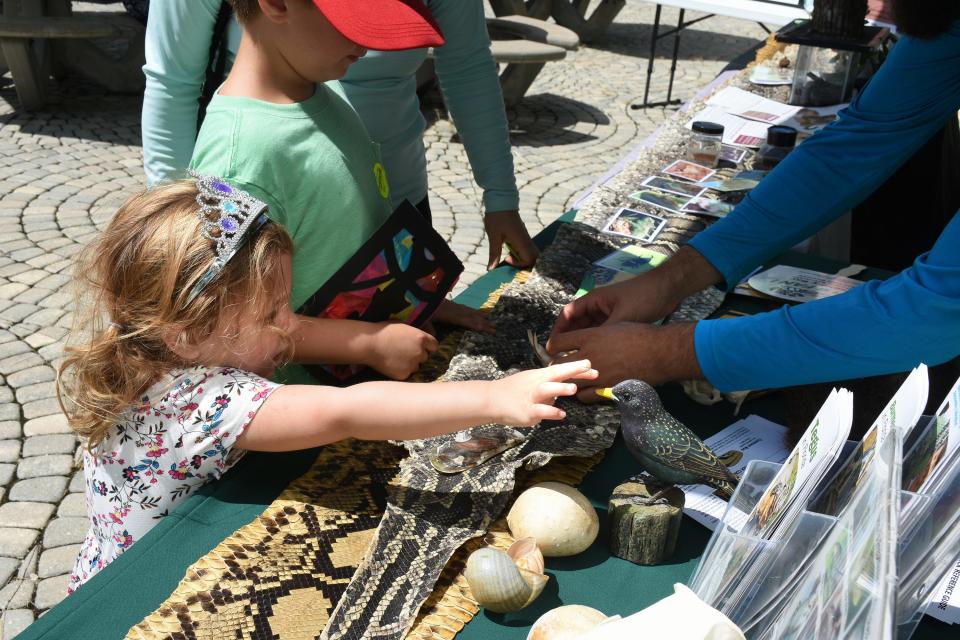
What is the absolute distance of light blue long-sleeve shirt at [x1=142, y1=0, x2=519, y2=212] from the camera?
1604 millimetres

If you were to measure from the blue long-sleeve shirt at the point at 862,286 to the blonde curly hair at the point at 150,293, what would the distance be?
80 centimetres

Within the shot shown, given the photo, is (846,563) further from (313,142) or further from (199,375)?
(313,142)

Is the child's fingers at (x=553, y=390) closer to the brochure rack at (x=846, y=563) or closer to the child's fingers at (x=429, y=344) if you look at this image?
the brochure rack at (x=846, y=563)

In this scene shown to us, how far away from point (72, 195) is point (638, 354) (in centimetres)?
421

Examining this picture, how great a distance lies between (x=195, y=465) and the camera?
129 centimetres

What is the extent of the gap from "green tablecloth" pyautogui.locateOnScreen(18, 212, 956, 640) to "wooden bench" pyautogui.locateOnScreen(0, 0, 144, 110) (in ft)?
17.7

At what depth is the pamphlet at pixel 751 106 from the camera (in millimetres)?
3367

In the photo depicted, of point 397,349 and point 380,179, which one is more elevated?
point 380,179

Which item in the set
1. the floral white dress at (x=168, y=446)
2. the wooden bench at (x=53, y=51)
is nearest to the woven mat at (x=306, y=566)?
the floral white dress at (x=168, y=446)

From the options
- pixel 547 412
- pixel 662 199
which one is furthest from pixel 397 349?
pixel 662 199

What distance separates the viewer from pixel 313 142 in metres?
1.48

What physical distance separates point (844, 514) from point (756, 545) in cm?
15

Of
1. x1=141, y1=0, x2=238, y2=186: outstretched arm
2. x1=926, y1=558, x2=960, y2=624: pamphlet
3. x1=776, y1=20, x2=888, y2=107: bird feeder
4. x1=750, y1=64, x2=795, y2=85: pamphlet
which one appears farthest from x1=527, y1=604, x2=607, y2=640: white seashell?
x1=750, y1=64, x2=795, y2=85: pamphlet

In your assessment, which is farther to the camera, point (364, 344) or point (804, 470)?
point (364, 344)
